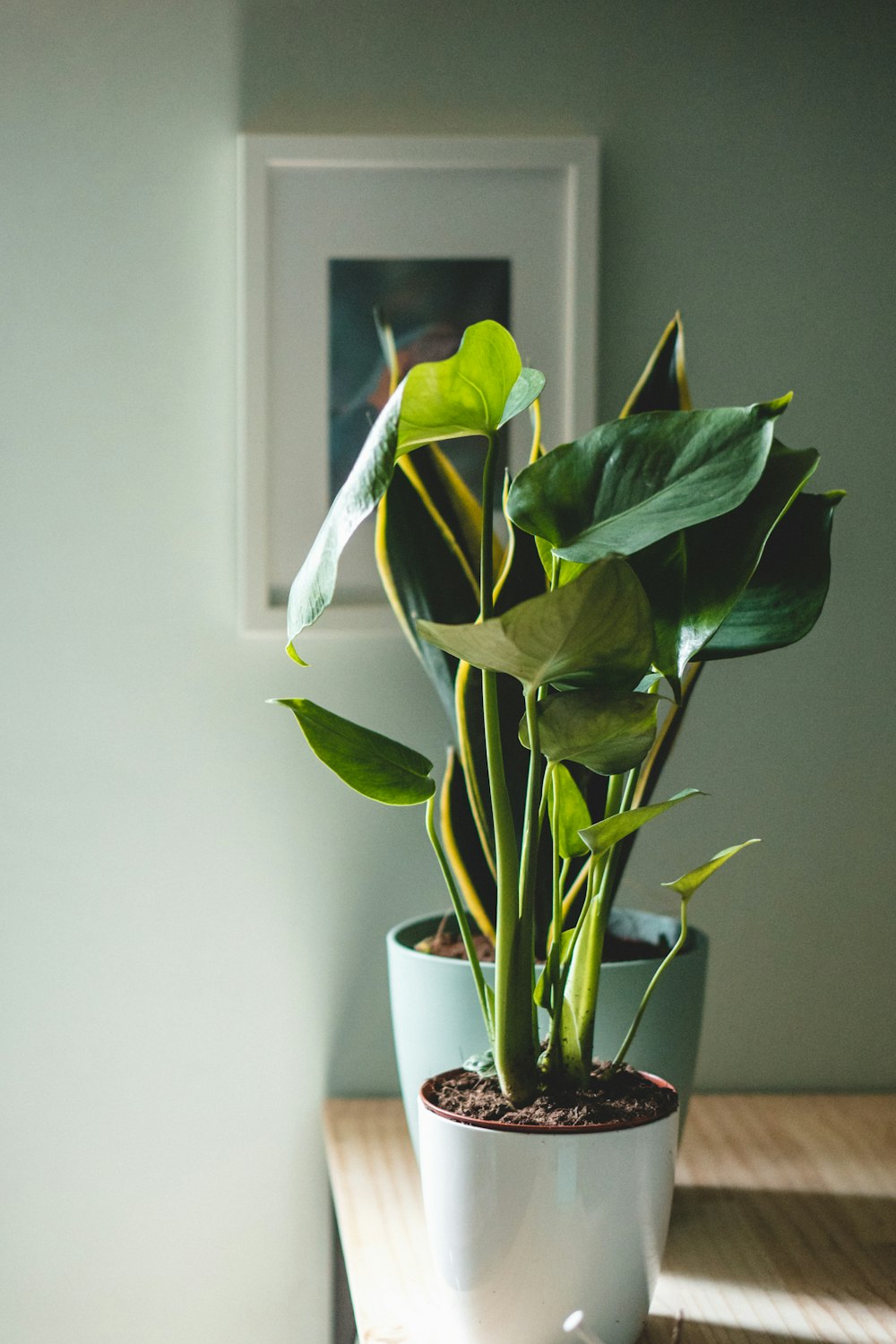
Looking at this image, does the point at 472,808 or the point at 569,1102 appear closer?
the point at 569,1102

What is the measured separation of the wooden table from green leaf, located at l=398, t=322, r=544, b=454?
45 centimetres

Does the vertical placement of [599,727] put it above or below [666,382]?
below

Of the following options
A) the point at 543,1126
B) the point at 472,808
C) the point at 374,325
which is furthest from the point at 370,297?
the point at 543,1126

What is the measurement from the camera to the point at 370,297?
2.93 feet

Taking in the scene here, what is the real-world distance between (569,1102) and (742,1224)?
251mm

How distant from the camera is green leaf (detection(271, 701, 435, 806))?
0.55 m

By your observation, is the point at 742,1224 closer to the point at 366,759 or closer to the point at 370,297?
the point at 366,759

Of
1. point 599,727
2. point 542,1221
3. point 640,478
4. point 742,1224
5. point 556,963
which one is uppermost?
point 640,478

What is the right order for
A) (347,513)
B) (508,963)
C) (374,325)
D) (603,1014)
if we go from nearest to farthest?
(347,513)
(508,963)
(603,1014)
(374,325)

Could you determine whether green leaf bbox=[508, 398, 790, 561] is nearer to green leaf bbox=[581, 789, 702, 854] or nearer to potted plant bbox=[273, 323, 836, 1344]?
potted plant bbox=[273, 323, 836, 1344]

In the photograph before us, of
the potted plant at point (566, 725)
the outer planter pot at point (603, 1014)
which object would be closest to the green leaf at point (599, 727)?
the potted plant at point (566, 725)

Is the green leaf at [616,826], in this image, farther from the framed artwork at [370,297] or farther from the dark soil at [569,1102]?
the framed artwork at [370,297]

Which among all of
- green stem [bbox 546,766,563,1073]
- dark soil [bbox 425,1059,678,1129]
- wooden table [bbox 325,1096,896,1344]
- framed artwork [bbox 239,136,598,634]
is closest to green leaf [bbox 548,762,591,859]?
green stem [bbox 546,766,563,1073]

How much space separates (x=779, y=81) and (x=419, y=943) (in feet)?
2.33
